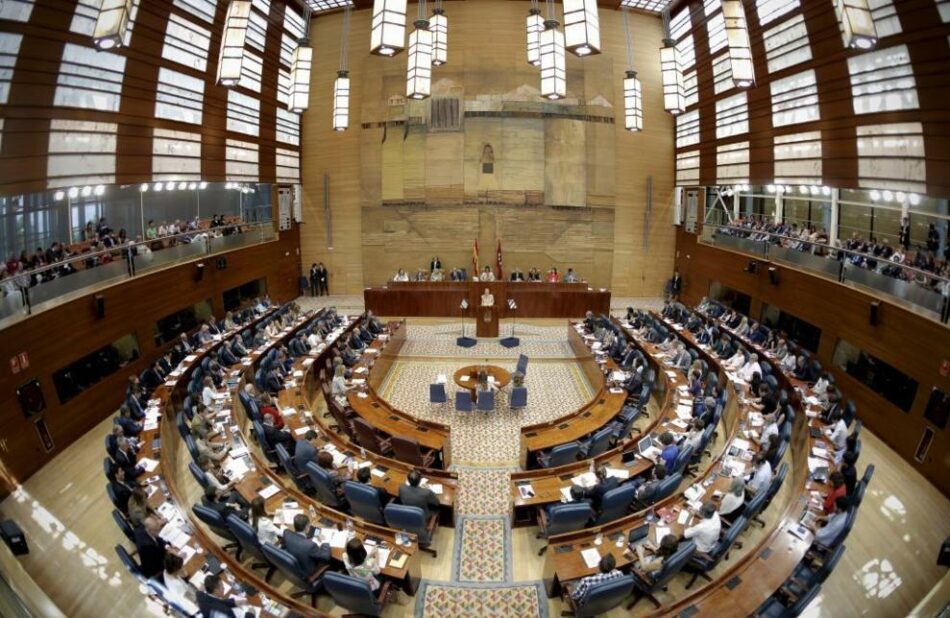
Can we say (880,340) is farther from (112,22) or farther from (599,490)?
(112,22)

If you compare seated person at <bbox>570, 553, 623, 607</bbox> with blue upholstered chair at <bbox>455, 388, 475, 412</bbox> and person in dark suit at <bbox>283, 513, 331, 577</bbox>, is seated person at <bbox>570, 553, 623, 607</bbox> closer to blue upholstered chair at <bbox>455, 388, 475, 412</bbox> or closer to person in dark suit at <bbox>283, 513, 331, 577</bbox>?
person in dark suit at <bbox>283, 513, 331, 577</bbox>

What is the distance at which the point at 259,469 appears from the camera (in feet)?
24.2

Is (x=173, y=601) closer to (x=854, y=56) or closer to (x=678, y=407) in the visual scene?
(x=678, y=407)

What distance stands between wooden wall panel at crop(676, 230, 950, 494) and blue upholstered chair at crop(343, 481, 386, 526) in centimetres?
946

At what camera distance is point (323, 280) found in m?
22.2

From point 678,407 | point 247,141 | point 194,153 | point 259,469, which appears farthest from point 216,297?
point 678,407

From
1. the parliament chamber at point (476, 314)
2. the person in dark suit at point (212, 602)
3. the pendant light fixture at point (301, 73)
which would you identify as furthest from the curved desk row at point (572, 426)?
the pendant light fixture at point (301, 73)

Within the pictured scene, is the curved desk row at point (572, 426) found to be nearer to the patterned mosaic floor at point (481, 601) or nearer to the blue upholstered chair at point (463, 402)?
the blue upholstered chair at point (463, 402)

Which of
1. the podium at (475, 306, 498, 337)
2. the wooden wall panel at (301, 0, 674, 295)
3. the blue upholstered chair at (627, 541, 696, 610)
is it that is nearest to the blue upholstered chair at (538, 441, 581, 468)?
the blue upholstered chair at (627, 541, 696, 610)

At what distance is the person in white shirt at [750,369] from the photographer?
35.4 feet

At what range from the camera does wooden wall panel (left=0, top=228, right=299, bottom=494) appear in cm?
855

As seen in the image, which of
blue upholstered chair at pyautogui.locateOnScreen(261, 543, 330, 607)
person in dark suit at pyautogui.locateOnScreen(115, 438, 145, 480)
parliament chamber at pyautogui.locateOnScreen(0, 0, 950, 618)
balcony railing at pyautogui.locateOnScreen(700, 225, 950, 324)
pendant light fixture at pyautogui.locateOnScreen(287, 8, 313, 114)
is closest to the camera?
blue upholstered chair at pyautogui.locateOnScreen(261, 543, 330, 607)

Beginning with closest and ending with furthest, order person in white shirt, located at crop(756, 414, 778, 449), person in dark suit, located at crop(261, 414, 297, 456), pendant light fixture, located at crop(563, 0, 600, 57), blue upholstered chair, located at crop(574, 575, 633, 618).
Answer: blue upholstered chair, located at crop(574, 575, 633, 618) < pendant light fixture, located at crop(563, 0, 600, 57) < person in white shirt, located at crop(756, 414, 778, 449) < person in dark suit, located at crop(261, 414, 297, 456)

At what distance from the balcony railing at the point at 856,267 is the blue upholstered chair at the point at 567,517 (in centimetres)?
756
